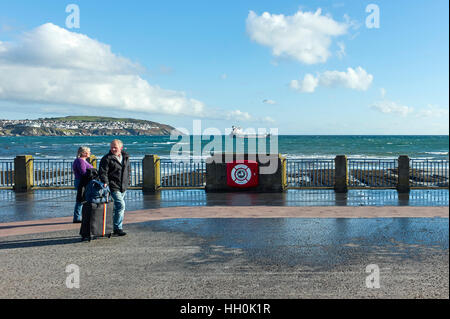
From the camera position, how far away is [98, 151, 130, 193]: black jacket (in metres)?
7.79

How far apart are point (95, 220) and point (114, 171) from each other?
100 cm

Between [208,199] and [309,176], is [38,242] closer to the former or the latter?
[208,199]

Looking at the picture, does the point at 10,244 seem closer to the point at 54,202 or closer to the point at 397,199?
the point at 54,202

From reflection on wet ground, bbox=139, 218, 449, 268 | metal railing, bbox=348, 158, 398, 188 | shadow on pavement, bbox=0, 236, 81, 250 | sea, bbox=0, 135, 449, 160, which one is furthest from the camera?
sea, bbox=0, 135, 449, 160

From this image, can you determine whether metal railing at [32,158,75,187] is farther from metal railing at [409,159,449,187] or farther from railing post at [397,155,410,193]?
metal railing at [409,159,449,187]

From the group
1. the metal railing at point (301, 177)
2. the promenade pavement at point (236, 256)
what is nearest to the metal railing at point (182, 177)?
the metal railing at point (301, 177)

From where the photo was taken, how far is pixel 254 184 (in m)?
14.6

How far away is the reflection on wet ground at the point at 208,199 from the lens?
11.4 meters

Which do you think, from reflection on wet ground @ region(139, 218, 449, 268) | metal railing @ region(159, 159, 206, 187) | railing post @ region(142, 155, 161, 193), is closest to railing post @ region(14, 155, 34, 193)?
railing post @ region(142, 155, 161, 193)

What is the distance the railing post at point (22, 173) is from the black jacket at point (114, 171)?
921cm

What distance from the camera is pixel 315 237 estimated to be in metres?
7.79

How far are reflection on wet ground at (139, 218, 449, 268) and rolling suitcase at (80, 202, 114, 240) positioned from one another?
1.16 m
